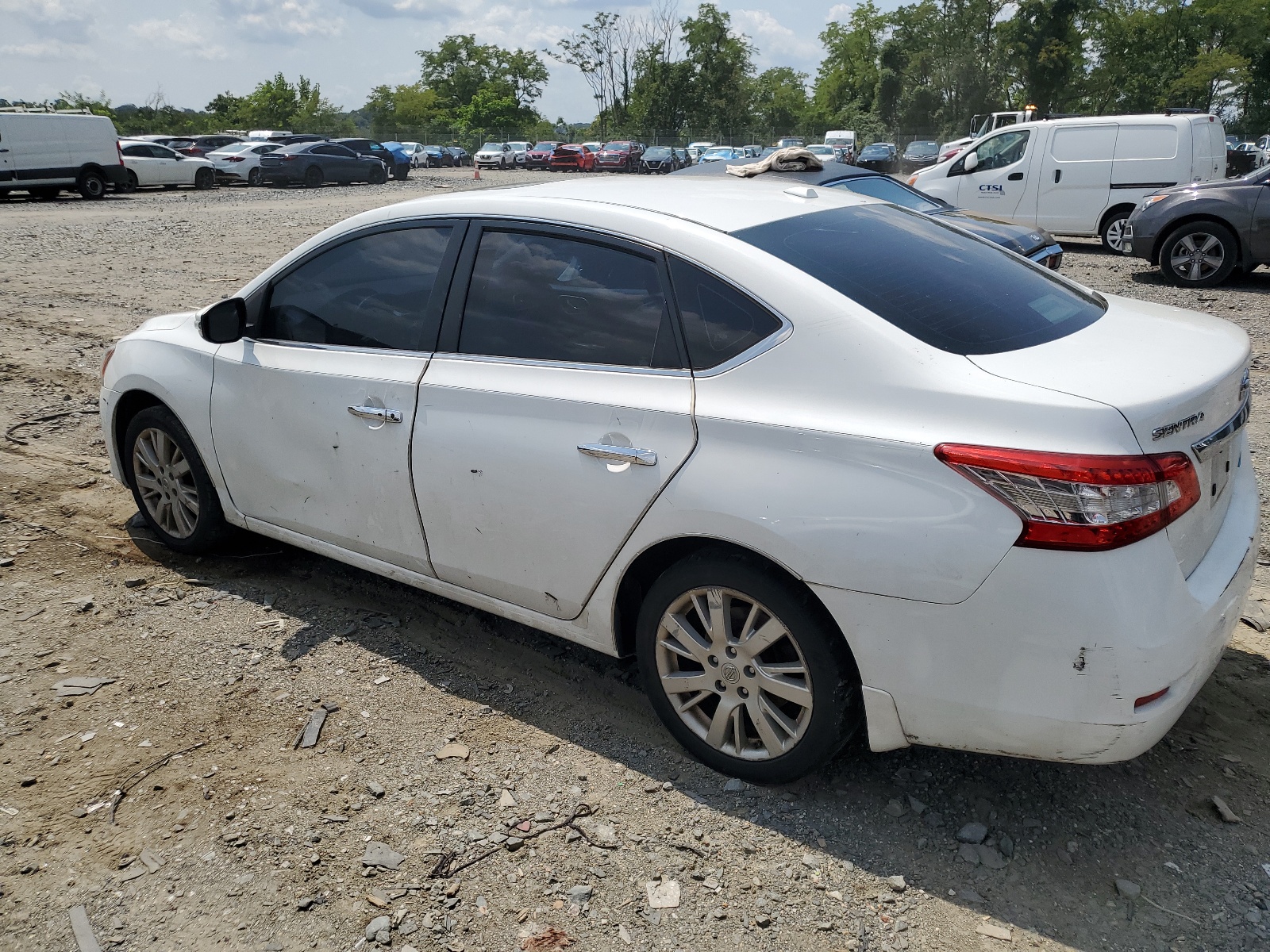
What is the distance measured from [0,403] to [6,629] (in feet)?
12.7

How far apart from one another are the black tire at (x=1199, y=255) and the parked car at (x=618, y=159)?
40.3m

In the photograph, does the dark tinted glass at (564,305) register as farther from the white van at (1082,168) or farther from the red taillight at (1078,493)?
the white van at (1082,168)

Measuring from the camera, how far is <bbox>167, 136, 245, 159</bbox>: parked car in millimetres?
34250

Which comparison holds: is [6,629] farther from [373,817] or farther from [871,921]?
[871,921]

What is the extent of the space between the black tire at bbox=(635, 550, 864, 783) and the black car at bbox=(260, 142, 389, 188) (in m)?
32.0

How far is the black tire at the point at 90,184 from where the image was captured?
2584 cm

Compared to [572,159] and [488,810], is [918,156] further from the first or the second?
[488,810]

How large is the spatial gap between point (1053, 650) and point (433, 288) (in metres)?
2.31

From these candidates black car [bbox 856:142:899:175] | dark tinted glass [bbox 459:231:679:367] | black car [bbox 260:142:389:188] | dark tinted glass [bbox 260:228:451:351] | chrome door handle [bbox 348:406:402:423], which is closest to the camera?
dark tinted glass [bbox 459:231:679:367]

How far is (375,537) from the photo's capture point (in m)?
3.69

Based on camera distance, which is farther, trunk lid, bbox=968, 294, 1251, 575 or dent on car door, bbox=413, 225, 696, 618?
→ dent on car door, bbox=413, 225, 696, 618

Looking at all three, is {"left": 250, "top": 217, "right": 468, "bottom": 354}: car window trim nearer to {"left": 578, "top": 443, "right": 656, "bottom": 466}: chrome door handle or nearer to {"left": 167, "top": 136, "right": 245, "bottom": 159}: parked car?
{"left": 578, "top": 443, "right": 656, "bottom": 466}: chrome door handle

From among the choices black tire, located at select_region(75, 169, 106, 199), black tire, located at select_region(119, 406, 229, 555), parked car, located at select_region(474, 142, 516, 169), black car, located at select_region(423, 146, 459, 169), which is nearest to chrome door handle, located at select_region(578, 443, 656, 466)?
black tire, located at select_region(119, 406, 229, 555)

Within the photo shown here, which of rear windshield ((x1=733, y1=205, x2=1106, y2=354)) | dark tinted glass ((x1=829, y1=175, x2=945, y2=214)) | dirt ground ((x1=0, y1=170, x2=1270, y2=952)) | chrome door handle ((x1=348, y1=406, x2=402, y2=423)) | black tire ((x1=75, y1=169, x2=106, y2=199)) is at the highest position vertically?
rear windshield ((x1=733, y1=205, x2=1106, y2=354))
